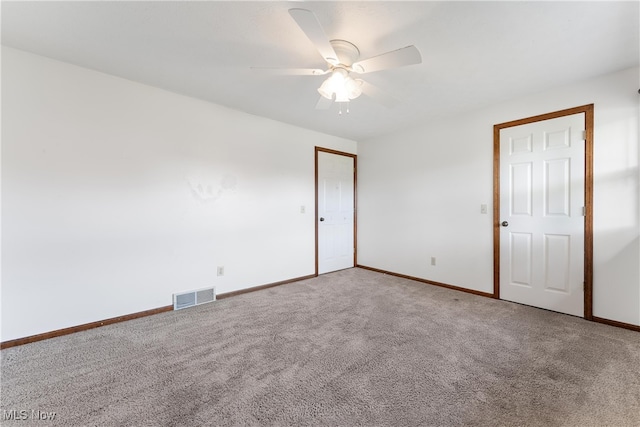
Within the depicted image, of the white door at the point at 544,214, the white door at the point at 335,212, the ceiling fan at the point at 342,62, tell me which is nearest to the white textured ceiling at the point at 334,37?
the ceiling fan at the point at 342,62

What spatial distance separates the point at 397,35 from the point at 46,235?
314 centimetres

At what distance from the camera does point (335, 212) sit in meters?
4.42

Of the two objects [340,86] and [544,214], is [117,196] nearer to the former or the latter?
[340,86]

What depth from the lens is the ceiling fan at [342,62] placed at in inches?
57.9

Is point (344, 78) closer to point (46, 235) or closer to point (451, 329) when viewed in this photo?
point (451, 329)

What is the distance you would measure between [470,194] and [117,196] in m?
3.90

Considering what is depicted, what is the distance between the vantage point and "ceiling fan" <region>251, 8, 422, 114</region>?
1.47m

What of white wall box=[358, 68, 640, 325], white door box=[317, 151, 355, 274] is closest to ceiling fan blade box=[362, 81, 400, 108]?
white wall box=[358, 68, 640, 325]

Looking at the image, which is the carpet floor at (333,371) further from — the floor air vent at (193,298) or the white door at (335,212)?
the white door at (335,212)

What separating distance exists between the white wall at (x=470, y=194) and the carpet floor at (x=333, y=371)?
62cm

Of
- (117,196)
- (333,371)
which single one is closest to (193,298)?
(117,196)

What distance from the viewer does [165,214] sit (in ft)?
9.01

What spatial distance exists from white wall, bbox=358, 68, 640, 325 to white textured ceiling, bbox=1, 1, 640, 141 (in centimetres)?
32

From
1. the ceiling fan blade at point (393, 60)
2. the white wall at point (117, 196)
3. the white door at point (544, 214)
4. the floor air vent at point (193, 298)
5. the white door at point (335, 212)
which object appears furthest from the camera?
the white door at point (335, 212)
